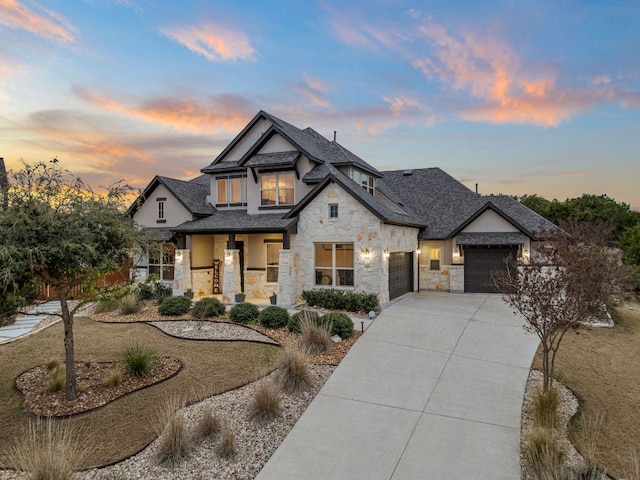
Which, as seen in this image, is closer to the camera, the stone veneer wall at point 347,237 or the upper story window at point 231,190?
the stone veneer wall at point 347,237

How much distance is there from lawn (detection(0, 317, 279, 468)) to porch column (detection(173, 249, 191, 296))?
4.59 metres

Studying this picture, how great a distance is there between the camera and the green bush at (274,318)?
536 inches

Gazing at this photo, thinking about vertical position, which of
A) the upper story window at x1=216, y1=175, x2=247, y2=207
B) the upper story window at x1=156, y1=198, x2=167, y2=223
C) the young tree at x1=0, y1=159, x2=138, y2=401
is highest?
the upper story window at x1=216, y1=175, x2=247, y2=207

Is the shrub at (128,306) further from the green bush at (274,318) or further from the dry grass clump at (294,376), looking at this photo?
the dry grass clump at (294,376)

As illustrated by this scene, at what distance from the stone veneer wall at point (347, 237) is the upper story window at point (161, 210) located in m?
8.98

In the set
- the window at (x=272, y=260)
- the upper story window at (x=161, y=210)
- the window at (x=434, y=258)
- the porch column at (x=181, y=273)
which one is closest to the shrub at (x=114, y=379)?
the porch column at (x=181, y=273)

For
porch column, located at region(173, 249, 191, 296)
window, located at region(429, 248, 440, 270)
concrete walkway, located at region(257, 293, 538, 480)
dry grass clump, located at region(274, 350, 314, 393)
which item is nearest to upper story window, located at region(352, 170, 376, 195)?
window, located at region(429, 248, 440, 270)

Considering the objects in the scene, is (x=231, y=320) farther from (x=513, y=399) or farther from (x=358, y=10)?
(x=358, y=10)

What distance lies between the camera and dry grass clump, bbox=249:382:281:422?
7457 mm

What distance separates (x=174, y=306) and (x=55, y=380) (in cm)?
706

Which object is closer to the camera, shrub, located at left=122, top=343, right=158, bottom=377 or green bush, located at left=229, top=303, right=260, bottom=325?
shrub, located at left=122, top=343, right=158, bottom=377

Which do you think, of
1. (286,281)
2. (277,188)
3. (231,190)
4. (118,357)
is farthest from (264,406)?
(231,190)

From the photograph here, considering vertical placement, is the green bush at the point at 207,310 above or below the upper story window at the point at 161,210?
below

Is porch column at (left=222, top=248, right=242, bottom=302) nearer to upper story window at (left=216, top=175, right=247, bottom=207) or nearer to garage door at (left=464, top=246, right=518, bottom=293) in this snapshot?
upper story window at (left=216, top=175, right=247, bottom=207)
